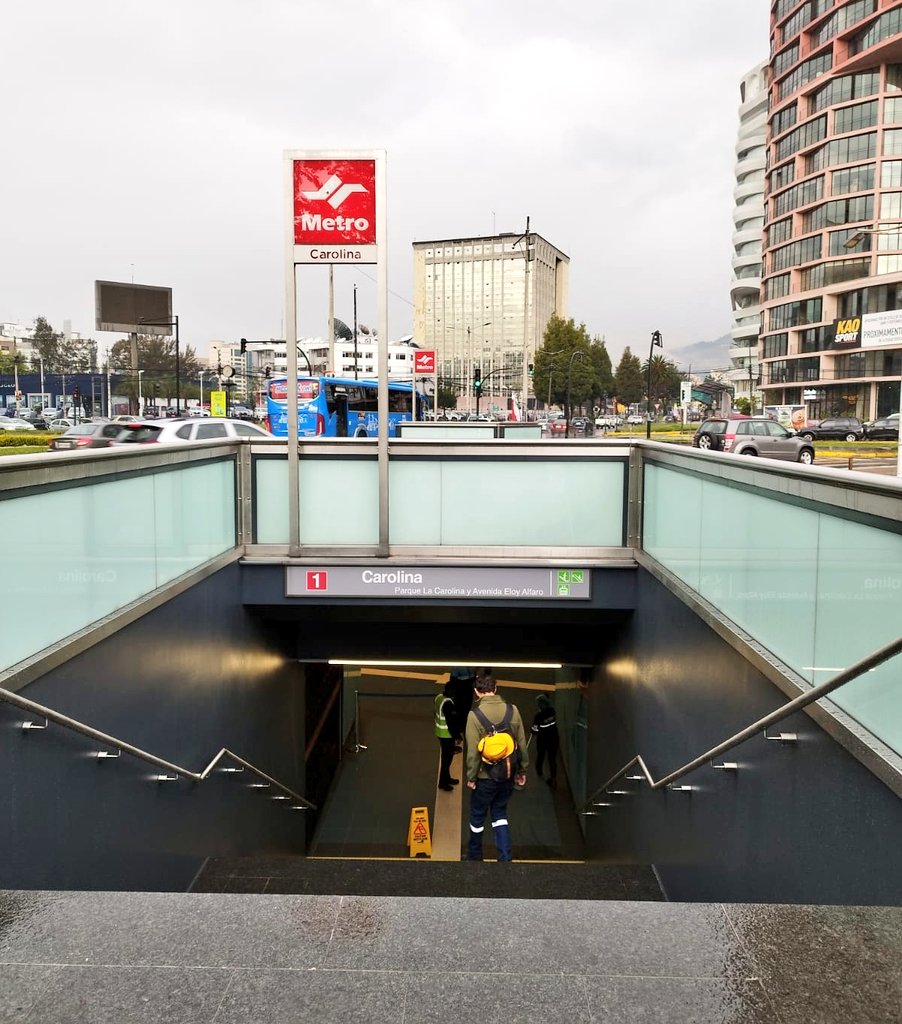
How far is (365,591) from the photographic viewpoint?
9180mm

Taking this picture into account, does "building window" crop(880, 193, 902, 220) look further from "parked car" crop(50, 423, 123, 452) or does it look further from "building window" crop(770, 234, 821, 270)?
"parked car" crop(50, 423, 123, 452)

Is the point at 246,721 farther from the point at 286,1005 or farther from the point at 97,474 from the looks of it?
the point at 286,1005

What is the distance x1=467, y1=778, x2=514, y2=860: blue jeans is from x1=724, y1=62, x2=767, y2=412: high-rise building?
89946 mm

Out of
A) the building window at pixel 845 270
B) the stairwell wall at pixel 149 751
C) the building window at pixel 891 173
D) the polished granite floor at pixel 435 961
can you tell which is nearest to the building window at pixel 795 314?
the building window at pixel 845 270

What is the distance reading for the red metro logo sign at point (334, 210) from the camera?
8.30 meters

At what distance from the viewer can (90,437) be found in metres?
16.8

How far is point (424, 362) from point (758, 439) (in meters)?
13.2

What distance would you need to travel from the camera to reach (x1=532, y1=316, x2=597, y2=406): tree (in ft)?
276

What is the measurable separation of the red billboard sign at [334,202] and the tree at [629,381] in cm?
12089

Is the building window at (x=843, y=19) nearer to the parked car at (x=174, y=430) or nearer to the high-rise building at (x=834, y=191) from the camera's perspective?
the high-rise building at (x=834, y=191)

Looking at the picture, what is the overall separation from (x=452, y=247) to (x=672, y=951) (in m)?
165

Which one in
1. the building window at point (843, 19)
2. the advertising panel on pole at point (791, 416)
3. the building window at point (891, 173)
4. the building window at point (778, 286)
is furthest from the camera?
the building window at point (778, 286)

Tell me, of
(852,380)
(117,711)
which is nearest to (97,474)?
(117,711)

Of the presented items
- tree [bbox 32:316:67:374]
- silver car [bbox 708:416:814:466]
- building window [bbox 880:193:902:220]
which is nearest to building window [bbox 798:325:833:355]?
building window [bbox 880:193:902:220]
